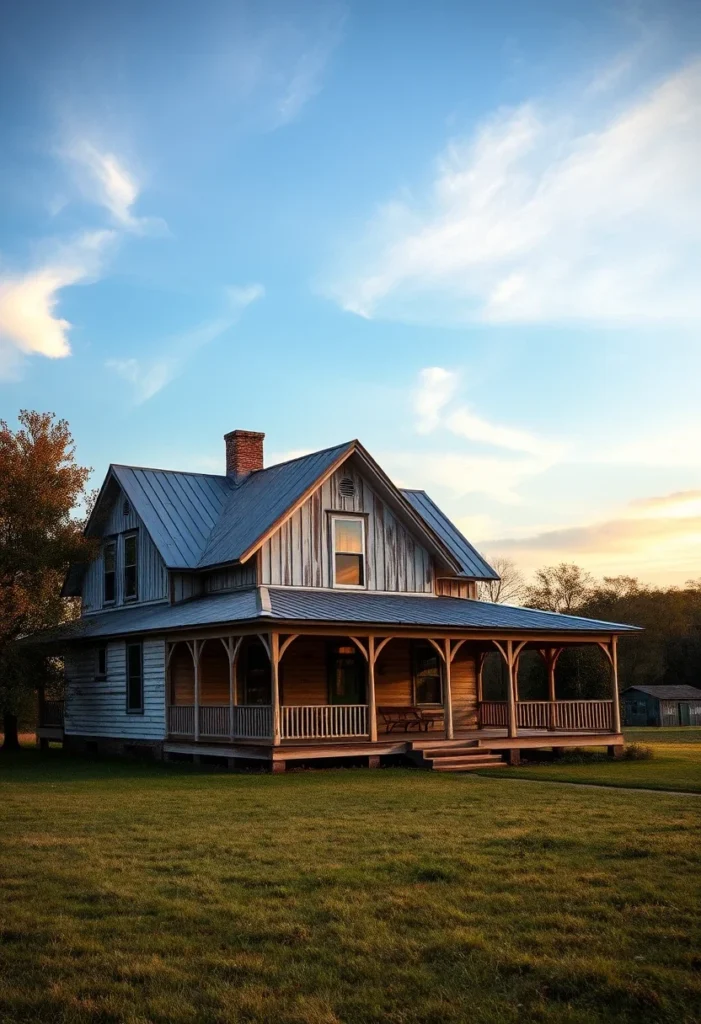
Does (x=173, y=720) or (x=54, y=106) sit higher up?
(x=54, y=106)

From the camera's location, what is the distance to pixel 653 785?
18.8 meters

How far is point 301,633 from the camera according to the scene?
21.9 metres

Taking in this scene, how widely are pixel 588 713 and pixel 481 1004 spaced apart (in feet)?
70.4

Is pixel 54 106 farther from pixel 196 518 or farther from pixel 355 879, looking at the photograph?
pixel 355 879

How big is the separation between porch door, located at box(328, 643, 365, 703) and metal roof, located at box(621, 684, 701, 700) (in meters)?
48.1

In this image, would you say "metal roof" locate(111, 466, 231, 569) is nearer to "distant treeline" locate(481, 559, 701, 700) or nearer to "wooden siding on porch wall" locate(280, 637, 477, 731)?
"wooden siding on porch wall" locate(280, 637, 477, 731)

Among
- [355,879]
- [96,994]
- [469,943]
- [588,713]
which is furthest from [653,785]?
[96,994]

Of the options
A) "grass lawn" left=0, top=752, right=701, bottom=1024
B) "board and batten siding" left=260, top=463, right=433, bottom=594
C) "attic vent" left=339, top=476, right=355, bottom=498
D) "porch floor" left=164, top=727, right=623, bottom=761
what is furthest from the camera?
"attic vent" left=339, top=476, right=355, bottom=498

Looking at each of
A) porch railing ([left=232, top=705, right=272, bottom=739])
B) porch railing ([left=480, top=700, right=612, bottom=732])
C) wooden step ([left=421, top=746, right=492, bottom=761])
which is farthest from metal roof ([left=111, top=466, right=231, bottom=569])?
porch railing ([left=480, top=700, right=612, bottom=732])

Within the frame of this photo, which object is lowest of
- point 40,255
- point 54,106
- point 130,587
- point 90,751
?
point 90,751

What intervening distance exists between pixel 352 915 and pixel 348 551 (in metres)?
19.4

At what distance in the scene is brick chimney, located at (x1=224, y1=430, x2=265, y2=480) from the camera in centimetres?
3325

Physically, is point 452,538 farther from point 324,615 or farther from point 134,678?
point 324,615

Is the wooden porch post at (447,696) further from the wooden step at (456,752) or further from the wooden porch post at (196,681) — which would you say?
the wooden porch post at (196,681)
